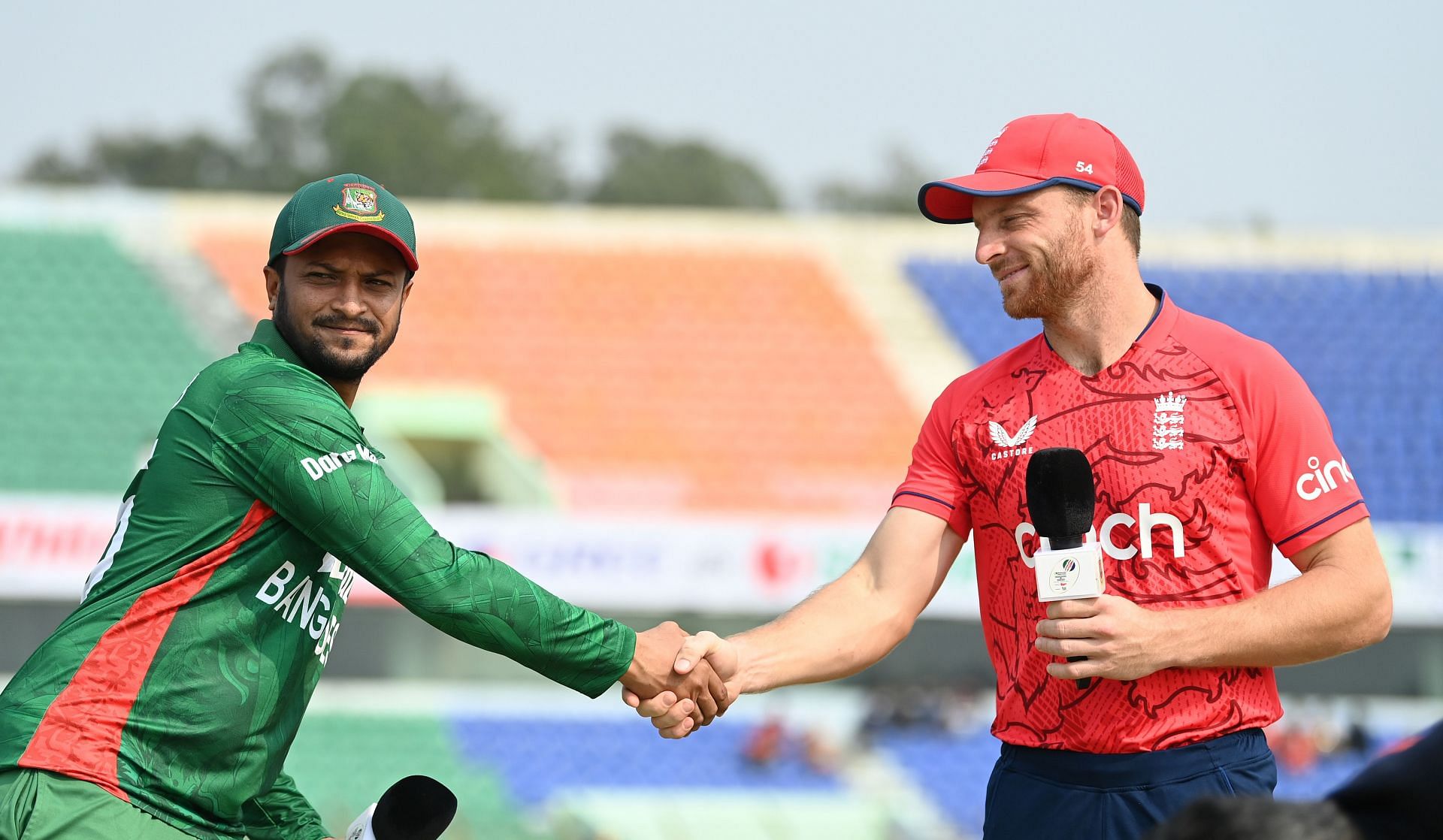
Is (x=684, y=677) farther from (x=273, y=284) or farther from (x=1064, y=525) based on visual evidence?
(x=273, y=284)

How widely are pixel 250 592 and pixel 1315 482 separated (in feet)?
7.67

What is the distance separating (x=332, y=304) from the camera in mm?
3422

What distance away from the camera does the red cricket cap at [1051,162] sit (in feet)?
11.8

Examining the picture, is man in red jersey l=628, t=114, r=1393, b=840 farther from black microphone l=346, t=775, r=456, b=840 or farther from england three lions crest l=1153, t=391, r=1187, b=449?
black microphone l=346, t=775, r=456, b=840

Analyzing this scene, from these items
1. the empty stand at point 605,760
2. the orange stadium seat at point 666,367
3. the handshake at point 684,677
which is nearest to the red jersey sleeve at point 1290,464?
the handshake at point 684,677

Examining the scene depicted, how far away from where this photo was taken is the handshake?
3967 mm

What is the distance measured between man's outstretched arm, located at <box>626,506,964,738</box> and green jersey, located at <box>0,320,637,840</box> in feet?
2.57

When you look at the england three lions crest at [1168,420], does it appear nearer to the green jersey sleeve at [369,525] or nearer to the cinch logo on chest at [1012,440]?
the cinch logo on chest at [1012,440]

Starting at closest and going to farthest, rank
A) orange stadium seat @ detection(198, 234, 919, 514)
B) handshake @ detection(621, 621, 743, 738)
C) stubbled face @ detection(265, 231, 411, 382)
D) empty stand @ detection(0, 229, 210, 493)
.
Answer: stubbled face @ detection(265, 231, 411, 382) < handshake @ detection(621, 621, 743, 738) < empty stand @ detection(0, 229, 210, 493) < orange stadium seat @ detection(198, 234, 919, 514)

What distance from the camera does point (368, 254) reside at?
137 inches

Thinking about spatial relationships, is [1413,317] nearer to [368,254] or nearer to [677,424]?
[677,424]

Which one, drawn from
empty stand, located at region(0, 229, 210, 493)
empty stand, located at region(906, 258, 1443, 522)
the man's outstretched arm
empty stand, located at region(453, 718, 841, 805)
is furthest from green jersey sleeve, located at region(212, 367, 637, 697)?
empty stand, located at region(906, 258, 1443, 522)

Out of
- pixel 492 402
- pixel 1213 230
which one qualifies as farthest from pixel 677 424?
pixel 1213 230

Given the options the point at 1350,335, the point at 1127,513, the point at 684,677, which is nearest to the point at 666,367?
the point at 1350,335
